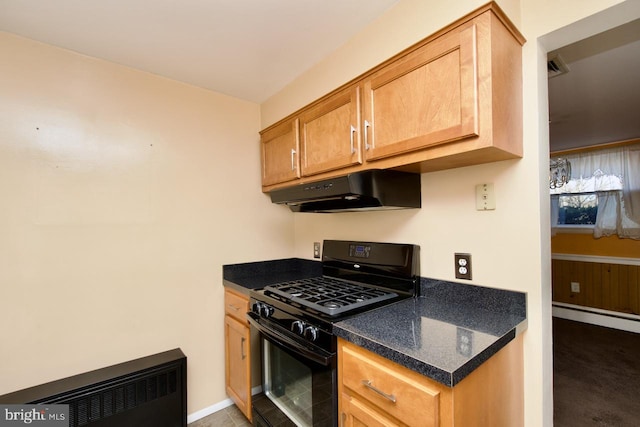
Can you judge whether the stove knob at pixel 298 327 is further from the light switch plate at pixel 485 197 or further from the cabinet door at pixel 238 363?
the light switch plate at pixel 485 197

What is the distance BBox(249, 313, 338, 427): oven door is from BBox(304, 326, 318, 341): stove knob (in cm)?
4

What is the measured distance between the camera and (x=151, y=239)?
1845 millimetres

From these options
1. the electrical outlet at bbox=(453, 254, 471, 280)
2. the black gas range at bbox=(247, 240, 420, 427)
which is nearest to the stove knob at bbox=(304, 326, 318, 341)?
the black gas range at bbox=(247, 240, 420, 427)

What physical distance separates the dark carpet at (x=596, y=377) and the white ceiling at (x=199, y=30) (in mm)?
2810

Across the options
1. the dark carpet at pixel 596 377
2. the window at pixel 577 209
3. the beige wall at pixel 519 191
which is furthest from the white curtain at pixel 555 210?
the beige wall at pixel 519 191

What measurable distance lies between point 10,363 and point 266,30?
2.14 m

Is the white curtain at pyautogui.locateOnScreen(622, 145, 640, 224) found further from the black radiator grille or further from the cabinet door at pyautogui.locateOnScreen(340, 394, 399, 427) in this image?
the black radiator grille

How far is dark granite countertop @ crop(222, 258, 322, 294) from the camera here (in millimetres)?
2020

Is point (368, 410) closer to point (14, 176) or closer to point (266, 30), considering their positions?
point (266, 30)

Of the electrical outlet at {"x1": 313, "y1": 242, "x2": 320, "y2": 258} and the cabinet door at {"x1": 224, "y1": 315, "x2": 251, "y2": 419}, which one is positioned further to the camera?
the electrical outlet at {"x1": 313, "y1": 242, "x2": 320, "y2": 258}

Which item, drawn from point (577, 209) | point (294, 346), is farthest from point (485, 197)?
point (577, 209)

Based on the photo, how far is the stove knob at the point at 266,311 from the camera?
152 centimetres

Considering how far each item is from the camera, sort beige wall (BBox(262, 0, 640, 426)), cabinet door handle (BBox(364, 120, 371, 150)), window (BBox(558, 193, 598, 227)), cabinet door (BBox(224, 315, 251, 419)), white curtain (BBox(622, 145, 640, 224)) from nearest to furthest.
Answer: beige wall (BBox(262, 0, 640, 426)) < cabinet door handle (BBox(364, 120, 371, 150)) < cabinet door (BBox(224, 315, 251, 419)) < white curtain (BBox(622, 145, 640, 224)) < window (BBox(558, 193, 598, 227))

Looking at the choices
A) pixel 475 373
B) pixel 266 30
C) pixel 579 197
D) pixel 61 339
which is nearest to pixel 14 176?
pixel 61 339
